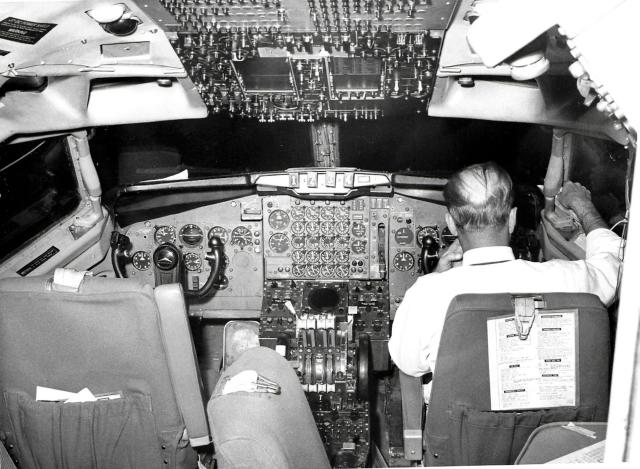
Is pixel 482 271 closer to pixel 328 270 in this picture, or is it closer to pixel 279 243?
pixel 328 270

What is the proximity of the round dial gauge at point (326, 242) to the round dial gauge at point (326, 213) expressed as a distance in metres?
0.13

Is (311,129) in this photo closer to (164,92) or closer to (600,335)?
(164,92)

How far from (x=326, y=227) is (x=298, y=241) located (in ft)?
0.69

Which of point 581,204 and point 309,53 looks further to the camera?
point 581,204

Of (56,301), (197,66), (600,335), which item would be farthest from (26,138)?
(600,335)

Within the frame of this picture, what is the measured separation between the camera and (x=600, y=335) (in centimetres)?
182

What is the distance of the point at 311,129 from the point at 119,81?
4.13ft

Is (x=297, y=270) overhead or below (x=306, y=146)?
below

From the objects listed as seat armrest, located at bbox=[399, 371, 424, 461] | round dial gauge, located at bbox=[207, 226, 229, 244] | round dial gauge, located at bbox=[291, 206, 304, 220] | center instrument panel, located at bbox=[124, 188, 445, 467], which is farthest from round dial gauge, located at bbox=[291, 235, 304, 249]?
seat armrest, located at bbox=[399, 371, 424, 461]

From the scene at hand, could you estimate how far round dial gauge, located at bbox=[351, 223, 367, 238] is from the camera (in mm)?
3906

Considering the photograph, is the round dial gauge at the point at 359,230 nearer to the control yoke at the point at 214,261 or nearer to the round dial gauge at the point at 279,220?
the round dial gauge at the point at 279,220

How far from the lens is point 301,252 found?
394 cm

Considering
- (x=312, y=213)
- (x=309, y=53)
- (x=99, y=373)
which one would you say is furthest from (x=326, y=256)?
(x=99, y=373)

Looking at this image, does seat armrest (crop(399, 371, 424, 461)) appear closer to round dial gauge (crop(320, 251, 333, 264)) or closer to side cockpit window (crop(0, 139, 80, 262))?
round dial gauge (crop(320, 251, 333, 264))
